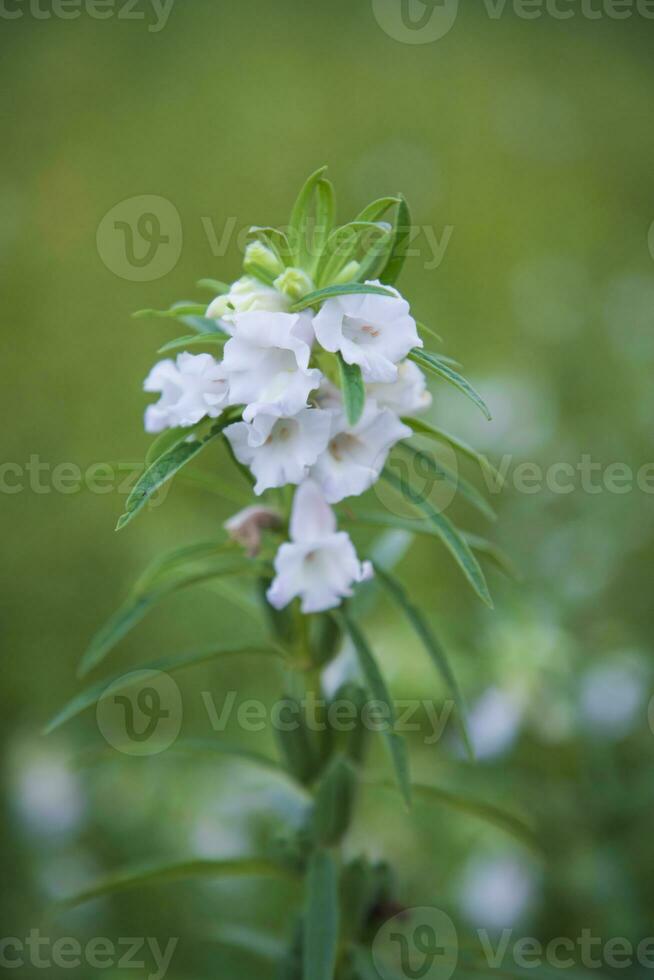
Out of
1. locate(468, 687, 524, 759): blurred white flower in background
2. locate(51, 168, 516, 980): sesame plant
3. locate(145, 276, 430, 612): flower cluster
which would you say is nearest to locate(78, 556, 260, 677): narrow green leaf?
locate(51, 168, 516, 980): sesame plant

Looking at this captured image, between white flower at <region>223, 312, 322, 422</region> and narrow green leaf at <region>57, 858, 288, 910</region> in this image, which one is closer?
white flower at <region>223, 312, 322, 422</region>

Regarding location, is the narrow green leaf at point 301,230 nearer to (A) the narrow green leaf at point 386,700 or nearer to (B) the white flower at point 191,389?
(B) the white flower at point 191,389

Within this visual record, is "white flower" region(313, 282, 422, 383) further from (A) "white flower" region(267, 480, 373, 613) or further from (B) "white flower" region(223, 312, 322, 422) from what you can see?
(A) "white flower" region(267, 480, 373, 613)

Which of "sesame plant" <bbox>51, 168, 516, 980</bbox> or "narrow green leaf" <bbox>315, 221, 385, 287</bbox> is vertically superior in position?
"narrow green leaf" <bbox>315, 221, 385, 287</bbox>

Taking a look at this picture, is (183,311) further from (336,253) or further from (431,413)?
(431,413)

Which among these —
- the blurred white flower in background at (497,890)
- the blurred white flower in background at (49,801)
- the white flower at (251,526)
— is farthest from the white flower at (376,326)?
the blurred white flower in background at (49,801)

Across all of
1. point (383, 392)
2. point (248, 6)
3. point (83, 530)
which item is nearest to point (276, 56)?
point (248, 6)
